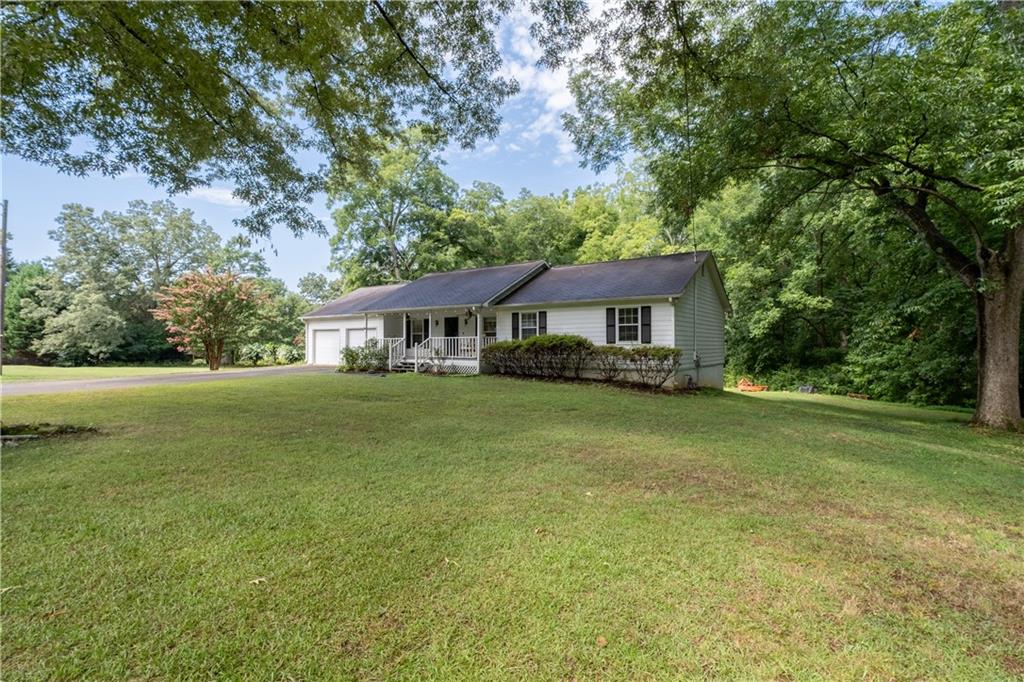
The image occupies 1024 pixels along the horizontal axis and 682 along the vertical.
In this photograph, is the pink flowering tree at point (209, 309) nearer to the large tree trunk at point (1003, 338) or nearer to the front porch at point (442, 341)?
the front porch at point (442, 341)

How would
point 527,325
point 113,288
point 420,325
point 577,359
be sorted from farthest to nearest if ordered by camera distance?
point 113,288 < point 420,325 < point 527,325 < point 577,359

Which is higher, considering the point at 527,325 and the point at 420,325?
the point at 420,325

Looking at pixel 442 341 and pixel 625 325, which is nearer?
pixel 625 325

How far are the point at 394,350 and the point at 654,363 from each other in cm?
1032

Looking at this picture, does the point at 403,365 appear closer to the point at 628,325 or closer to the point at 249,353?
the point at 628,325

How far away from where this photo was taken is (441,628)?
2186 millimetres

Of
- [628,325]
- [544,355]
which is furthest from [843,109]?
[544,355]

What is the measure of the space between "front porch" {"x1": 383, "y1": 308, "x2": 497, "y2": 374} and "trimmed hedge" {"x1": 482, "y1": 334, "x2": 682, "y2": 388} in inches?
41.8

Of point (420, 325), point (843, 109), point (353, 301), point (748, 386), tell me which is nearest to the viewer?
point (843, 109)

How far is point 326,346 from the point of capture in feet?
77.0

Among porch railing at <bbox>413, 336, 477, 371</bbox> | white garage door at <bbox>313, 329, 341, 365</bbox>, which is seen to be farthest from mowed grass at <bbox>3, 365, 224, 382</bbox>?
porch railing at <bbox>413, 336, 477, 371</bbox>

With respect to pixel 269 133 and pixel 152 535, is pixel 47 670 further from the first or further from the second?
pixel 269 133

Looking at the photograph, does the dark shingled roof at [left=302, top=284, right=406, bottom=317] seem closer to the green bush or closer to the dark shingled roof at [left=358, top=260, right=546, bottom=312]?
the dark shingled roof at [left=358, top=260, right=546, bottom=312]

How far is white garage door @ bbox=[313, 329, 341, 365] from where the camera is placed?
902 inches
